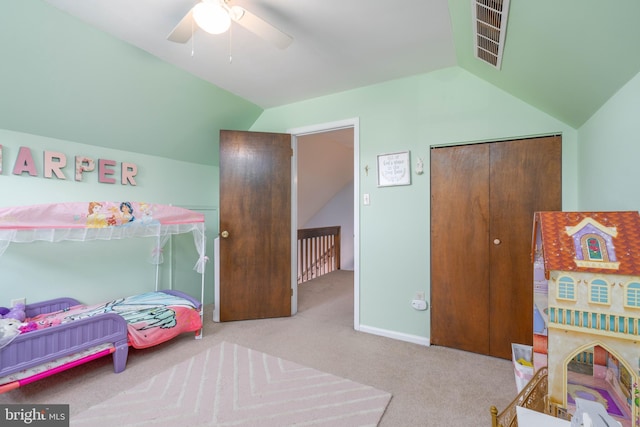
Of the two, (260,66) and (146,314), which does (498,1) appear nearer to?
(260,66)

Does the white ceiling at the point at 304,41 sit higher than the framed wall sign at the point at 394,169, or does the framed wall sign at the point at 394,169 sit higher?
the white ceiling at the point at 304,41

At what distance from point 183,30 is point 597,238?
80.9 inches

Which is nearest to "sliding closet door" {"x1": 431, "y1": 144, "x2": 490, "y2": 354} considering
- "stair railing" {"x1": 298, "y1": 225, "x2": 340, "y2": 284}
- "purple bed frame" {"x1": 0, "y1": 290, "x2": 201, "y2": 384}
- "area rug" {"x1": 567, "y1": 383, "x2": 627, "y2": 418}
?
"area rug" {"x1": 567, "y1": 383, "x2": 627, "y2": 418}

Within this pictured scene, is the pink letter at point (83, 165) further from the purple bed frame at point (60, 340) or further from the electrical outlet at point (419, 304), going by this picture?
the electrical outlet at point (419, 304)

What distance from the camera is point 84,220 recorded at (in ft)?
6.31

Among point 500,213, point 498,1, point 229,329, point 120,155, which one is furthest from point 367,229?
point 120,155

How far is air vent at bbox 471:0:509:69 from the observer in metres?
1.38

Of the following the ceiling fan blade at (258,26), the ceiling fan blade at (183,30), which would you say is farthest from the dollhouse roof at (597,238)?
the ceiling fan blade at (183,30)

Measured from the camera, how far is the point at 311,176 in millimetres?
5066

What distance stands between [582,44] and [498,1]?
411mm

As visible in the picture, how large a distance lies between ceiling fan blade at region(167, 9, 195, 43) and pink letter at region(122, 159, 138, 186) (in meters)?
1.64

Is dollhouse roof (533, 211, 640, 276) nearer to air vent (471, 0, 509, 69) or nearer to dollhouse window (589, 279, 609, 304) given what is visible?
dollhouse window (589, 279, 609, 304)

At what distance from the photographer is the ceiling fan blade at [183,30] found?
1484 millimetres

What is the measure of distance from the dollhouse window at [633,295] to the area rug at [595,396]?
368 millimetres
